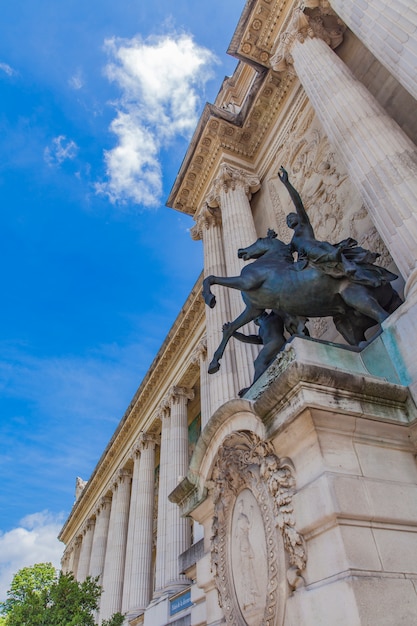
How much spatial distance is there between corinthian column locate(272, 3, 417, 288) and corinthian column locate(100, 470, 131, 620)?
26.3 meters

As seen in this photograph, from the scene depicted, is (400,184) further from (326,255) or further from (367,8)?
(367,8)

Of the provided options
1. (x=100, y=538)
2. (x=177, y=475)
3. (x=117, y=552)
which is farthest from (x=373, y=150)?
(x=100, y=538)

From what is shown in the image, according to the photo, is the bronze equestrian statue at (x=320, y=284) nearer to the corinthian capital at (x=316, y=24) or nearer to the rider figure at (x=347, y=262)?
the rider figure at (x=347, y=262)

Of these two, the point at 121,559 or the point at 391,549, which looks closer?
the point at 391,549

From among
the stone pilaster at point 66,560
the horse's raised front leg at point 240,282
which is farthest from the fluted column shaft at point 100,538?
the horse's raised front leg at point 240,282

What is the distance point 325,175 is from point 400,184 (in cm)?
481

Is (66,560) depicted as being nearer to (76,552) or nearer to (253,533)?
(76,552)

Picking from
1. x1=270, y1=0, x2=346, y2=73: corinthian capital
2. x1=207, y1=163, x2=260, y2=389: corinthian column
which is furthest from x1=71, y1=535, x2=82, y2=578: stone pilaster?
x1=270, y1=0, x2=346, y2=73: corinthian capital

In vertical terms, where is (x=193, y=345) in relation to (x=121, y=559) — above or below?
above

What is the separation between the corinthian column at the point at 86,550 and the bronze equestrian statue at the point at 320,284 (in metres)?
35.0

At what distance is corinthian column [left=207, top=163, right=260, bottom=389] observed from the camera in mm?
10828

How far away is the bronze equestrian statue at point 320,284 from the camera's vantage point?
600cm

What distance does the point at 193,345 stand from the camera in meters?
22.1

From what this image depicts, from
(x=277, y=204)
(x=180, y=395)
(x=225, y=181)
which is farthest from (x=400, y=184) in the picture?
(x=180, y=395)
